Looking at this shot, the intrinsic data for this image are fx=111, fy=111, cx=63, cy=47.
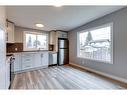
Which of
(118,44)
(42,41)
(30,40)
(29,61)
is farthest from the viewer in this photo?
(42,41)

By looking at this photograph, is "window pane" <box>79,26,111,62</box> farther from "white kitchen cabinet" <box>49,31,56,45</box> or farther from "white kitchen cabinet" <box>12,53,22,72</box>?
"white kitchen cabinet" <box>12,53,22,72</box>

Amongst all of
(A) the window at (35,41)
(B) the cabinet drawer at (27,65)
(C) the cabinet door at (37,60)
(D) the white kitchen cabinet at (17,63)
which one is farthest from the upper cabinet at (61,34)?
(D) the white kitchen cabinet at (17,63)

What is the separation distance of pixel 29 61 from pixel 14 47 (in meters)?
1.06

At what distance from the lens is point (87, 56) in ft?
17.8

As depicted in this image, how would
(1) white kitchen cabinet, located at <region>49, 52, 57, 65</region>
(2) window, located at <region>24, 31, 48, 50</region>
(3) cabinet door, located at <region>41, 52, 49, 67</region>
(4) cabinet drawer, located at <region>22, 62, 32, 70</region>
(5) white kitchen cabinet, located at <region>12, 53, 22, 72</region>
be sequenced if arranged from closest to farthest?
(5) white kitchen cabinet, located at <region>12, 53, 22, 72</region> → (4) cabinet drawer, located at <region>22, 62, 32, 70</region> → (3) cabinet door, located at <region>41, 52, 49, 67</region> → (2) window, located at <region>24, 31, 48, 50</region> → (1) white kitchen cabinet, located at <region>49, 52, 57, 65</region>

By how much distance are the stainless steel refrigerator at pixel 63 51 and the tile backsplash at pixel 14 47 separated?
2.15 m

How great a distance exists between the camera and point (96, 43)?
16.0ft

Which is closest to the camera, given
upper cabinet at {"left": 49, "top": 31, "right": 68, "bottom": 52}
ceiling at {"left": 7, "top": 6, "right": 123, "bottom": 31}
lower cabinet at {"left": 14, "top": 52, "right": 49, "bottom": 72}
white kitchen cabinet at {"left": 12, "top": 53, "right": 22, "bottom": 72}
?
ceiling at {"left": 7, "top": 6, "right": 123, "bottom": 31}

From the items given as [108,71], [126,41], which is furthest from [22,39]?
[126,41]

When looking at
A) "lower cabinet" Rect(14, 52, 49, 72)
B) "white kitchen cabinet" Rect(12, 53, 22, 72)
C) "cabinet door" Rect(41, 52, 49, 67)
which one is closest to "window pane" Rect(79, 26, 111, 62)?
"cabinet door" Rect(41, 52, 49, 67)

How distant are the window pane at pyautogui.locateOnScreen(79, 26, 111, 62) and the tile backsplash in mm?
3114

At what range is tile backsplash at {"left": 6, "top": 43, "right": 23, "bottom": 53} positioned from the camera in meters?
5.22

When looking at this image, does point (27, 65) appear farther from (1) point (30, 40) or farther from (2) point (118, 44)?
(2) point (118, 44)

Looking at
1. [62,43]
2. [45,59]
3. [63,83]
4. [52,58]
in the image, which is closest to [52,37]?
[62,43]
